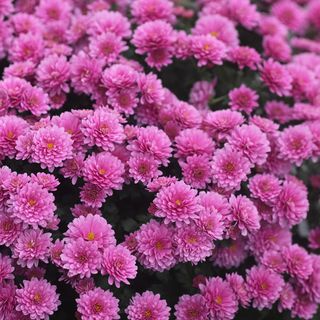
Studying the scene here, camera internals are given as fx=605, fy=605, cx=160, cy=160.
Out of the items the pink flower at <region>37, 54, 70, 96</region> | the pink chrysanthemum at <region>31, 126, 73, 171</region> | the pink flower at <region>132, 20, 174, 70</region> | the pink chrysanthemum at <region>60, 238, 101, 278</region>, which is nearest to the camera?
the pink chrysanthemum at <region>60, 238, 101, 278</region>

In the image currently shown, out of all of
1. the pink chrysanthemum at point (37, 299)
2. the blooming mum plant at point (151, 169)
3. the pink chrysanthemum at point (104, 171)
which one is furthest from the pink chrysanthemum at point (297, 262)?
the pink chrysanthemum at point (37, 299)

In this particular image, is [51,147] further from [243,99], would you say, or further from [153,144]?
[243,99]

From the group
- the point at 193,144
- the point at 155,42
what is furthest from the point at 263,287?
the point at 155,42

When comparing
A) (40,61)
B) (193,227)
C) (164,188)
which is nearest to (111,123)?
(164,188)

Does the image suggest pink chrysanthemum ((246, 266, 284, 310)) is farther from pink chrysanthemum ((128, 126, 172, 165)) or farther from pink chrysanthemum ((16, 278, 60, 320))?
pink chrysanthemum ((16, 278, 60, 320))

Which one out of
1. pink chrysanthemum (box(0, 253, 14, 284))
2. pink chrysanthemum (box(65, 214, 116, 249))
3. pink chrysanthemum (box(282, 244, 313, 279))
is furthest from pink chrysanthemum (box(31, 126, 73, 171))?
pink chrysanthemum (box(282, 244, 313, 279))

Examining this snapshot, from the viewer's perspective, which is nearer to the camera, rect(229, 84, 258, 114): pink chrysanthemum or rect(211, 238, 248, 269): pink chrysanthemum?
rect(211, 238, 248, 269): pink chrysanthemum
